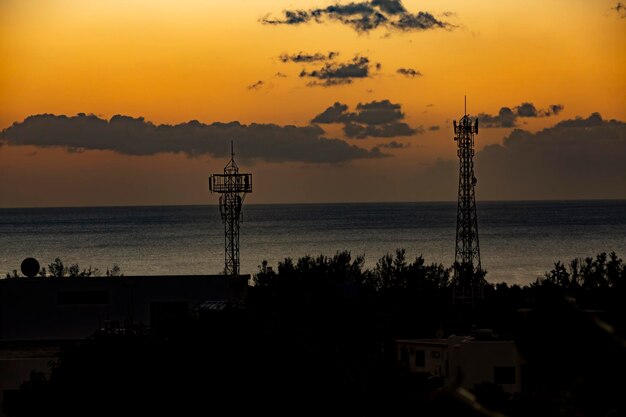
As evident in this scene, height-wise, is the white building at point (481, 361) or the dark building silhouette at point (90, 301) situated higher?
the dark building silhouette at point (90, 301)

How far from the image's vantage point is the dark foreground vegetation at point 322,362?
3445mm

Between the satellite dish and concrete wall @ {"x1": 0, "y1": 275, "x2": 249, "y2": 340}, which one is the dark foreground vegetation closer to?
concrete wall @ {"x1": 0, "y1": 275, "x2": 249, "y2": 340}

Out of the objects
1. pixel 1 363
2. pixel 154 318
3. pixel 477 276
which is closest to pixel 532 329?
pixel 1 363

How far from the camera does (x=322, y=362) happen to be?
29.9 meters

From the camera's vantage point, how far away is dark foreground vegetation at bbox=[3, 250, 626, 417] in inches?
136

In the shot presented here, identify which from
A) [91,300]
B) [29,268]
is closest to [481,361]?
[91,300]

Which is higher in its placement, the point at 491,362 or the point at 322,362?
the point at 322,362

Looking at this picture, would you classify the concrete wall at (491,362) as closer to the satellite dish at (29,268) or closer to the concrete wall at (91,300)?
the concrete wall at (91,300)

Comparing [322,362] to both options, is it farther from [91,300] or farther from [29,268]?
[29,268]

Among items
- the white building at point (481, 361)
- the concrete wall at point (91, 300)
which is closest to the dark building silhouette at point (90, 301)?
the concrete wall at point (91, 300)

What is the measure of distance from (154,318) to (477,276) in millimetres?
19725

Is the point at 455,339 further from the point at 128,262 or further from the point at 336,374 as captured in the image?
the point at 128,262

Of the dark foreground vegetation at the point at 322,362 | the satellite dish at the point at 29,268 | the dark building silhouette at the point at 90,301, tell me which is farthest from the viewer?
the satellite dish at the point at 29,268

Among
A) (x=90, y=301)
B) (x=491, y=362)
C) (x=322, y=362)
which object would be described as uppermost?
(x=90, y=301)
